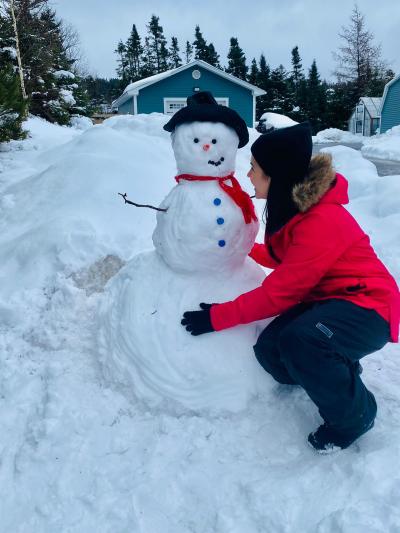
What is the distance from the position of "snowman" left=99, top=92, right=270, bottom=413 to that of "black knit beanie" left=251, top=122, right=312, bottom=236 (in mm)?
A: 303

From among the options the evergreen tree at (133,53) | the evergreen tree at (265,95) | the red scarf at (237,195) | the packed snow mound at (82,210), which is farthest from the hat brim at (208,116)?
the evergreen tree at (133,53)

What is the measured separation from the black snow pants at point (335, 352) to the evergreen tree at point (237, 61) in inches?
1579

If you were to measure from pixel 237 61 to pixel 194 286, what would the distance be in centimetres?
4071

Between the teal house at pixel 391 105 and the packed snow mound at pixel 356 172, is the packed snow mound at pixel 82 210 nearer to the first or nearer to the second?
the packed snow mound at pixel 356 172

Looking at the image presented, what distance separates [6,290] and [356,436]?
2.72 meters

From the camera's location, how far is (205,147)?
244 cm

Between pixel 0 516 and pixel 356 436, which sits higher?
pixel 356 436

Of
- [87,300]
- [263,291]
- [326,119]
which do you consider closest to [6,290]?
[87,300]

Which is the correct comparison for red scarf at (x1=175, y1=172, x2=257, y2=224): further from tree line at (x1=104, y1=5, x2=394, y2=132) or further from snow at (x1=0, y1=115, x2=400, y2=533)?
tree line at (x1=104, y1=5, x2=394, y2=132)

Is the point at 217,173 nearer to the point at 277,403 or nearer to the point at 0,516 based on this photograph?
the point at 277,403

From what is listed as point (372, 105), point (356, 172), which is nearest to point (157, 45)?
point (372, 105)

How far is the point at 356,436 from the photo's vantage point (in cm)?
199

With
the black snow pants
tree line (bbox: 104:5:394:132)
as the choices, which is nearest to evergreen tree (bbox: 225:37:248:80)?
tree line (bbox: 104:5:394:132)

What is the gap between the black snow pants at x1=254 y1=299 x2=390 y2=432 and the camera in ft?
6.33
